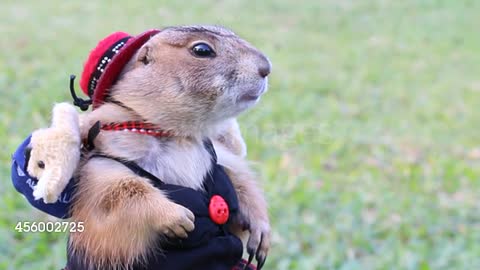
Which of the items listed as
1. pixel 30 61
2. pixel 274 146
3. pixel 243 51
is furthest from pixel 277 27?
pixel 243 51

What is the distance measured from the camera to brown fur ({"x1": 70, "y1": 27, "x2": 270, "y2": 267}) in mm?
1491

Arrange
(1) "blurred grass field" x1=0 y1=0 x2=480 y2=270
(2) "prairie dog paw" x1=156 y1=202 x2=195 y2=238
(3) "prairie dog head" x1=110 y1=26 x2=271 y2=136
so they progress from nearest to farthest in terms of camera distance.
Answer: (2) "prairie dog paw" x1=156 y1=202 x2=195 y2=238, (3) "prairie dog head" x1=110 y1=26 x2=271 y2=136, (1) "blurred grass field" x1=0 y1=0 x2=480 y2=270

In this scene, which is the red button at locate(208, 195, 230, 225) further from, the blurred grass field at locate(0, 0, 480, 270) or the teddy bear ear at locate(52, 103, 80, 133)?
the blurred grass field at locate(0, 0, 480, 270)

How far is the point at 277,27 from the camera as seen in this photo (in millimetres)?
9922

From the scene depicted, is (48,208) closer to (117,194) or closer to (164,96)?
(117,194)

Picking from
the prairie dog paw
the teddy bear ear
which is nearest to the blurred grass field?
the teddy bear ear

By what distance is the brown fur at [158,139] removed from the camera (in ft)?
4.89

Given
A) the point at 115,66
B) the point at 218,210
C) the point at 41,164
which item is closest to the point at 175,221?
the point at 218,210

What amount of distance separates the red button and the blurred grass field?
90cm

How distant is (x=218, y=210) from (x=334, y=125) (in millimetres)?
4169

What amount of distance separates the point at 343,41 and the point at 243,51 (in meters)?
8.17

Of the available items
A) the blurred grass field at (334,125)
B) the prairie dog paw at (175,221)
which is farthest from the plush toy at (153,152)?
the blurred grass field at (334,125)

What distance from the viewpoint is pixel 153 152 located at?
5.28 ft

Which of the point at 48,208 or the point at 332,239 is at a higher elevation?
the point at 48,208
